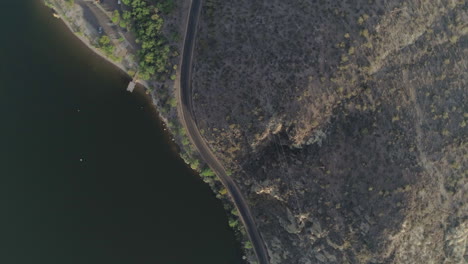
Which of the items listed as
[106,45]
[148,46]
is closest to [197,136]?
[148,46]

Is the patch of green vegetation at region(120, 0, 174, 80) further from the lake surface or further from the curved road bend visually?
the lake surface

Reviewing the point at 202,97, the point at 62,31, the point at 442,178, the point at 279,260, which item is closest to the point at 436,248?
the point at 442,178

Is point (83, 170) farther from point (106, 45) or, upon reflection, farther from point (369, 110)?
point (369, 110)

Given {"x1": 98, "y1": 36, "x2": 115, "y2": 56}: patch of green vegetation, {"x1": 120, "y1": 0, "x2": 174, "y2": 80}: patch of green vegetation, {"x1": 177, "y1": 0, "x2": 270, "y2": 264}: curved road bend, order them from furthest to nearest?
{"x1": 98, "y1": 36, "x2": 115, "y2": 56}: patch of green vegetation
{"x1": 177, "y1": 0, "x2": 270, "y2": 264}: curved road bend
{"x1": 120, "y1": 0, "x2": 174, "y2": 80}: patch of green vegetation

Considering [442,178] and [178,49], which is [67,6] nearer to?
[178,49]

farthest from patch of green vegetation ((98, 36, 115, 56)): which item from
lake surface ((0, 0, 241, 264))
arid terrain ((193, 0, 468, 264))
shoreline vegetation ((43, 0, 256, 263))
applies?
arid terrain ((193, 0, 468, 264))

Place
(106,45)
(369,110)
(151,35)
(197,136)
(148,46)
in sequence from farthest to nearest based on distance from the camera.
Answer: (106,45) → (197,136) → (148,46) → (151,35) → (369,110)
